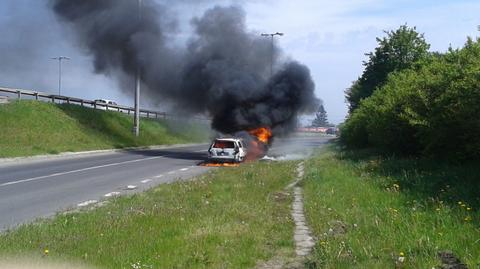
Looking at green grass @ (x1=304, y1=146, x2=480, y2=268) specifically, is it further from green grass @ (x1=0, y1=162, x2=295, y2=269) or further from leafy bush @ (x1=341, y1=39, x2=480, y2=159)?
green grass @ (x1=0, y1=162, x2=295, y2=269)

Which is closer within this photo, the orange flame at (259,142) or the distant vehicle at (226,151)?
the distant vehicle at (226,151)

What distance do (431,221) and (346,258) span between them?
179 cm

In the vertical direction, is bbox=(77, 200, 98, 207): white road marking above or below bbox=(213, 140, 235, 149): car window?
below

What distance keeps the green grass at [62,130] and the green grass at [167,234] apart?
1717 cm

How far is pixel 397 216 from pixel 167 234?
3.10 metres

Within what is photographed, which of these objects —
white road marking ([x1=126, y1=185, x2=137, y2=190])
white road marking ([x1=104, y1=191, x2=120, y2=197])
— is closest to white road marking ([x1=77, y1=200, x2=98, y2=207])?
white road marking ([x1=104, y1=191, x2=120, y2=197])

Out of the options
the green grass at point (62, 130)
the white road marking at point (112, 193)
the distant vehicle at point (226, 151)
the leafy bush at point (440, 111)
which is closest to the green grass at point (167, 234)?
the white road marking at point (112, 193)

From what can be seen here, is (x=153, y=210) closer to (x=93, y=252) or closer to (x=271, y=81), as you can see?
(x=93, y=252)

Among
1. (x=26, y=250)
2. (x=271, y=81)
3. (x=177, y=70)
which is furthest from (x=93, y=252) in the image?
(x=271, y=81)

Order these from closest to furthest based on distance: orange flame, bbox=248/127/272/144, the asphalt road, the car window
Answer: the asphalt road < the car window < orange flame, bbox=248/127/272/144

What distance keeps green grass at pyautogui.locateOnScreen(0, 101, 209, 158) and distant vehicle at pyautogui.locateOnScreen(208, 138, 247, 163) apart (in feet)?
28.3

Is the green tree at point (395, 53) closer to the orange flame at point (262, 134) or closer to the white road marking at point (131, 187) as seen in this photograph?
the orange flame at point (262, 134)

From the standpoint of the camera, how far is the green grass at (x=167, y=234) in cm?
658

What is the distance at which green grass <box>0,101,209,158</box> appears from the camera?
30453 millimetres
